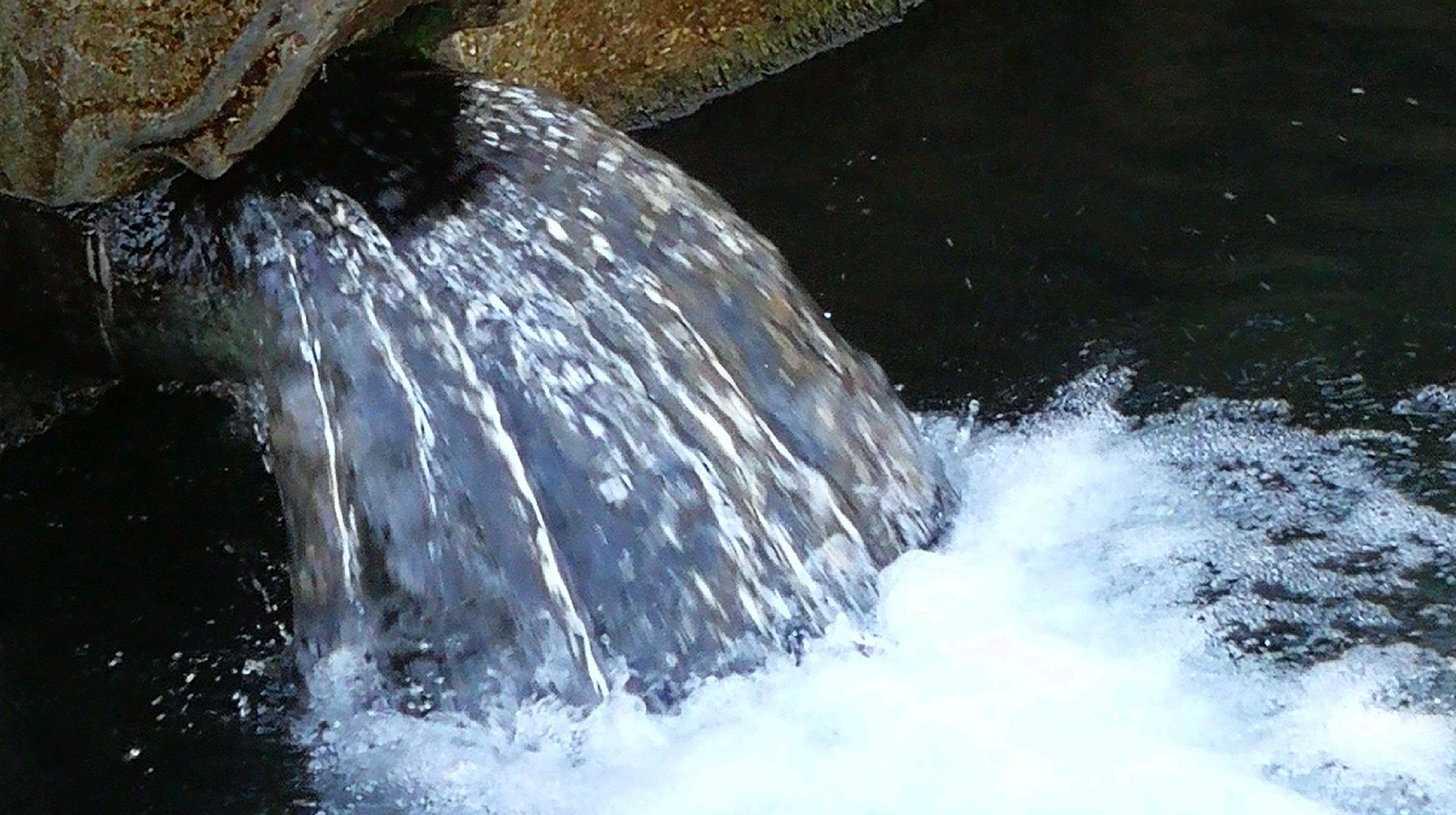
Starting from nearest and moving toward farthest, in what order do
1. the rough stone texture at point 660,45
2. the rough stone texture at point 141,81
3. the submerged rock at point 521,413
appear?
1. the rough stone texture at point 141,81
2. the submerged rock at point 521,413
3. the rough stone texture at point 660,45

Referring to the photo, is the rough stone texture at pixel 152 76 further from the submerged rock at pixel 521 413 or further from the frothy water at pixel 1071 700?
the frothy water at pixel 1071 700

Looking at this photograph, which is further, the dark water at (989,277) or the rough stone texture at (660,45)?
the rough stone texture at (660,45)

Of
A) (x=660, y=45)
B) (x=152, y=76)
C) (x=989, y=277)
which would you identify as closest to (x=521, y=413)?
(x=152, y=76)

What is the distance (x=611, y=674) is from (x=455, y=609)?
258 millimetres

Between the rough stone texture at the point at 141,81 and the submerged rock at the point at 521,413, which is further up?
the rough stone texture at the point at 141,81

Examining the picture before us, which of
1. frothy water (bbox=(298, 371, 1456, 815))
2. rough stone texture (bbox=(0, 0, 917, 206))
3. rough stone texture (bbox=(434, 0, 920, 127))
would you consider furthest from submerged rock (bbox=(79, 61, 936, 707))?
rough stone texture (bbox=(434, 0, 920, 127))

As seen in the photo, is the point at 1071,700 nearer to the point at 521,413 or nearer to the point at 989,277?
the point at 521,413

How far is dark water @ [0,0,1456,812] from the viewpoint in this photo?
2654mm

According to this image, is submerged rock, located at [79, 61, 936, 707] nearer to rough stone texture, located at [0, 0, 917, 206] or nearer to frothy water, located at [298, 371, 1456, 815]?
frothy water, located at [298, 371, 1456, 815]

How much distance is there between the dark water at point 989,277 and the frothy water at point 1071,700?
0.20 metres

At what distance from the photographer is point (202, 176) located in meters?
2.72

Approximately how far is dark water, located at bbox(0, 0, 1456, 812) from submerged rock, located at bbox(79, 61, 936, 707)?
30 cm

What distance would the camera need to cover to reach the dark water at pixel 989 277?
2.65m

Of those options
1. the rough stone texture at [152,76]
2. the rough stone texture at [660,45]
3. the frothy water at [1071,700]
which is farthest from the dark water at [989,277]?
the rough stone texture at [152,76]
